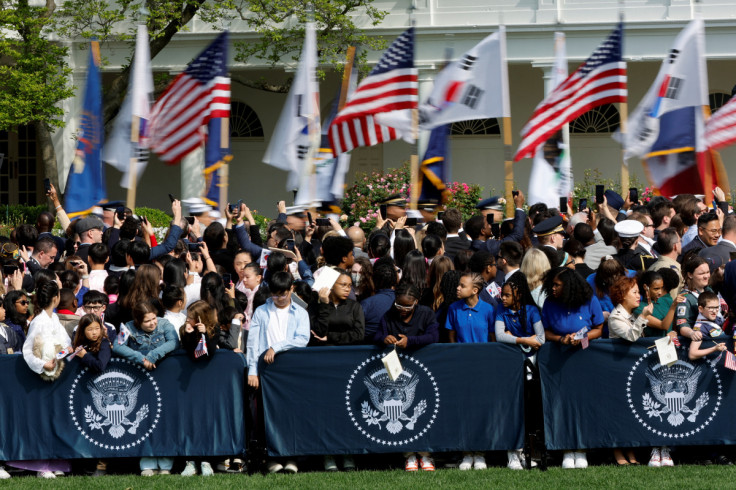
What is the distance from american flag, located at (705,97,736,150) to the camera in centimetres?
1245

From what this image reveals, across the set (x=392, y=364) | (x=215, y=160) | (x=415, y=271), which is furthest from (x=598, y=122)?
(x=392, y=364)

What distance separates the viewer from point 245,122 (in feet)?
95.3

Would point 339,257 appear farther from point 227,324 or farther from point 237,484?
point 237,484

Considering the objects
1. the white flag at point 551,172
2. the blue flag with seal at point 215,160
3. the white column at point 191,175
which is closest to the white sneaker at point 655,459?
the white flag at point 551,172

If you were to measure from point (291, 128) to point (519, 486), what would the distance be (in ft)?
18.7

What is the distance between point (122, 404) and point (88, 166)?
4.53 meters

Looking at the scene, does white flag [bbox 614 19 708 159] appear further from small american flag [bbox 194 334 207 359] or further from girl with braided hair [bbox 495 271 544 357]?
small american flag [bbox 194 334 207 359]

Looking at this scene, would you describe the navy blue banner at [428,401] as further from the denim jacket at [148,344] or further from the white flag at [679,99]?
the white flag at [679,99]

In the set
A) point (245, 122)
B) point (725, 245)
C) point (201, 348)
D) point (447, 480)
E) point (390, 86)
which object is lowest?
point (447, 480)

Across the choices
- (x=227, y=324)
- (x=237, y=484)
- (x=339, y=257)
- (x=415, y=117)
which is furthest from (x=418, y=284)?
(x=415, y=117)

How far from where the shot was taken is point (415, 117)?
12.3 meters

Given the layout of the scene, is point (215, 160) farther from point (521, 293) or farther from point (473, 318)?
point (521, 293)

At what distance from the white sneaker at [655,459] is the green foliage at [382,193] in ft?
47.3

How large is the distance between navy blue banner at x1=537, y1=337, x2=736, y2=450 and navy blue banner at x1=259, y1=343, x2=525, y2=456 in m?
0.37
